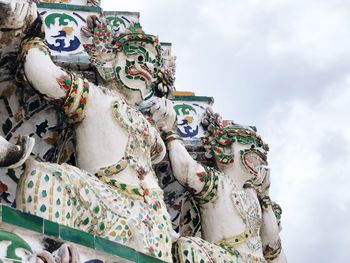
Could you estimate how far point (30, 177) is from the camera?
5270 millimetres

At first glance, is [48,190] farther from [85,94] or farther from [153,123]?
[153,123]

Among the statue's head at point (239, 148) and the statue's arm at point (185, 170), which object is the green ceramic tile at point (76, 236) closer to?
the statue's arm at point (185, 170)

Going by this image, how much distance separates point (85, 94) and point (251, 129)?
69.6 inches

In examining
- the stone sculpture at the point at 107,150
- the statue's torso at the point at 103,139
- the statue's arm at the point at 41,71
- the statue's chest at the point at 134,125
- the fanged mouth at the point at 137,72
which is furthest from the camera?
the fanged mouth at the point at 137,72

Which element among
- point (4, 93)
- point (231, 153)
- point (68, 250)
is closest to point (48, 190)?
point (68, 250)

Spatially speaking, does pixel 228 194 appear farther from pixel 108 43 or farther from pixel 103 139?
pixel 108 43

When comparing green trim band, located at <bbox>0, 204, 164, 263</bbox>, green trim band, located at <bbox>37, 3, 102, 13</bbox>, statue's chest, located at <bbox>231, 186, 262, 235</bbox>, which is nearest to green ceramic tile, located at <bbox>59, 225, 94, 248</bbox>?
green trim band, located at <bbox>0, 204, 164, 263</bbox>

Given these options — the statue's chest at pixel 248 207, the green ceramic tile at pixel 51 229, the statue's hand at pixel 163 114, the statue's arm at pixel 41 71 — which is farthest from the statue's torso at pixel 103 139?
the green ceramic tile at pixel 51 229

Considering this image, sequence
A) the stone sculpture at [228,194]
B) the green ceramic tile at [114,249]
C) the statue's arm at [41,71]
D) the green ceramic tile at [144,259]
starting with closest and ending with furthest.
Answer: the green ceramic tile at [114,249], the green ceramic tile at [144,259], the statue's arm at [41,71], the stone sculpture at [228,194]

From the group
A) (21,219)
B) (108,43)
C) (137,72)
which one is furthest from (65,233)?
(108,43)

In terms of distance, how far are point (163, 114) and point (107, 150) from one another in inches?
36.3

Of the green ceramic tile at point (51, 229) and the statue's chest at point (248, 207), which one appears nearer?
the green ceramic tile at point (51, 229)

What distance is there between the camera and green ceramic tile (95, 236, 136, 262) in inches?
192

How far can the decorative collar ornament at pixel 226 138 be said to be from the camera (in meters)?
7.19
